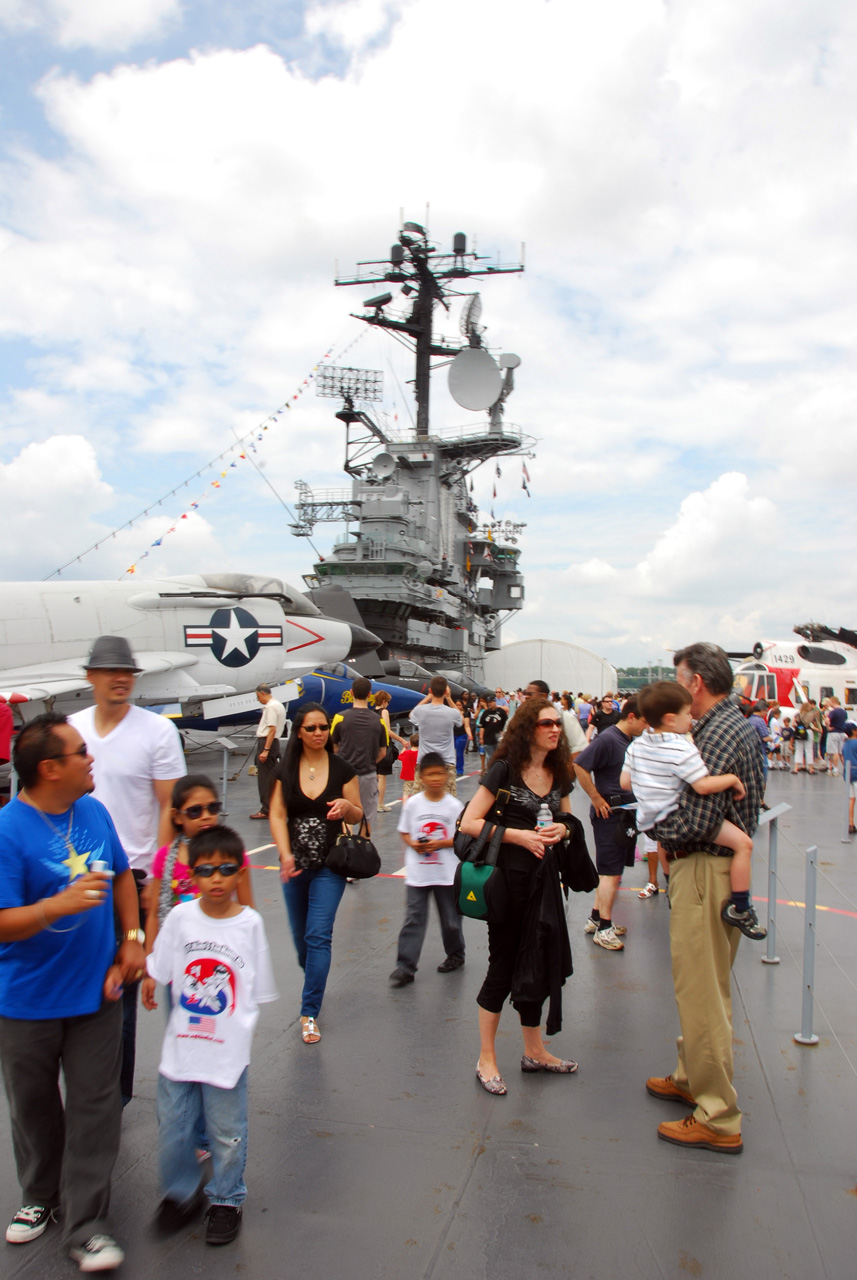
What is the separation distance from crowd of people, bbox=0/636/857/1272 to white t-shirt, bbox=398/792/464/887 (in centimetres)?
36

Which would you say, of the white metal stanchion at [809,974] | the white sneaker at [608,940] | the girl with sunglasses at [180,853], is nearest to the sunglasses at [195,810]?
the girl with sunglasses at [180,853]

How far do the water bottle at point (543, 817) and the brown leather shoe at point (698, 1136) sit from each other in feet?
4.19

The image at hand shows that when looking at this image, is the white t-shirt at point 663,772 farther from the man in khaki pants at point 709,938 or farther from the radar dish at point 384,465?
the radar dish at point 384,465

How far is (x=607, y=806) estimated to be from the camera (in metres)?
5.64

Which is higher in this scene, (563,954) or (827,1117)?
(563,954)

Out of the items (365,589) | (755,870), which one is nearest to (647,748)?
(755,870)

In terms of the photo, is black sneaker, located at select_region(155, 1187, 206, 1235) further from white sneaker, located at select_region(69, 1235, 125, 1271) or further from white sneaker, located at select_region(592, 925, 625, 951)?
white sneaker, located at select_region(592, 925, 625, 951)

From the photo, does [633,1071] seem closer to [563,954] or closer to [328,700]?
[563,954]

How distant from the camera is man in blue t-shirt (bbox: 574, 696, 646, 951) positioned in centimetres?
545

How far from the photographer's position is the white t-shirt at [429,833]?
4.86 m

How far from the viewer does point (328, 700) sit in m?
16.7

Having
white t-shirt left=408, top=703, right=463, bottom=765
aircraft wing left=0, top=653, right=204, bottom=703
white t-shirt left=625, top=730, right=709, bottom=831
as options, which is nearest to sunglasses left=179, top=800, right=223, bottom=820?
white t-shirt left=625, top=730, right=709, bottom=831

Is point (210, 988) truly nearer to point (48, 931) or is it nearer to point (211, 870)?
point (211, 870)

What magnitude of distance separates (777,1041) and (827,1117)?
74 cm
